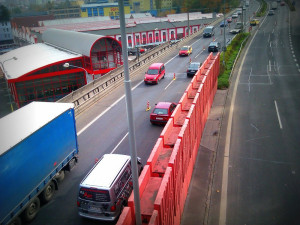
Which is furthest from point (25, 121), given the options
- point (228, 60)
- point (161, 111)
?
point (228, 60)

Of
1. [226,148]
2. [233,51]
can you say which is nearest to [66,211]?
[226,148]

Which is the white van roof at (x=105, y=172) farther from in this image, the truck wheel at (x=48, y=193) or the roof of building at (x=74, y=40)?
the roof of building at (x=74, y=40)

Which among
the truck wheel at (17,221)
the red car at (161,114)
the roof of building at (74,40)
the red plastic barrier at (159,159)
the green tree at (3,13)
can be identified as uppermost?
the green tree at (3,13)

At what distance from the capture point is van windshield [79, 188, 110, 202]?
10.8 meters

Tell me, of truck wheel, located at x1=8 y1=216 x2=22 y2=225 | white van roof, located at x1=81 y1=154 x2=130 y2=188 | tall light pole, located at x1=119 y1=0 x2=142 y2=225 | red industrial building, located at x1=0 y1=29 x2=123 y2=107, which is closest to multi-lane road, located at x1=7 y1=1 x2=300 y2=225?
truck wheel, located at x1=8 y1=216 x2=22 y2=225

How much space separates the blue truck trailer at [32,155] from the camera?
33.9 feet

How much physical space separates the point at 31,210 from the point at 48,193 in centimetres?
122

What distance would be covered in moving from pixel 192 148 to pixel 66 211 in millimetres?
6829

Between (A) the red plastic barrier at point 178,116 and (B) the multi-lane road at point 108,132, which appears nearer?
(B) the multi-lane road at point 108,132

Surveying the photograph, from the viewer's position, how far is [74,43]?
A: 143 feet

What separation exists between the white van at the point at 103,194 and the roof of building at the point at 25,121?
2.95m

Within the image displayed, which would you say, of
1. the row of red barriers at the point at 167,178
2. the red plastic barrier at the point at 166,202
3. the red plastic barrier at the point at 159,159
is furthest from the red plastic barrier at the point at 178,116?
the red plastic barrier at the point at 166,202

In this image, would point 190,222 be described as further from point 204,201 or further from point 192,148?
point 192,148

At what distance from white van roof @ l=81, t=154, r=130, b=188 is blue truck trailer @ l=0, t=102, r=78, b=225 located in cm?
219
